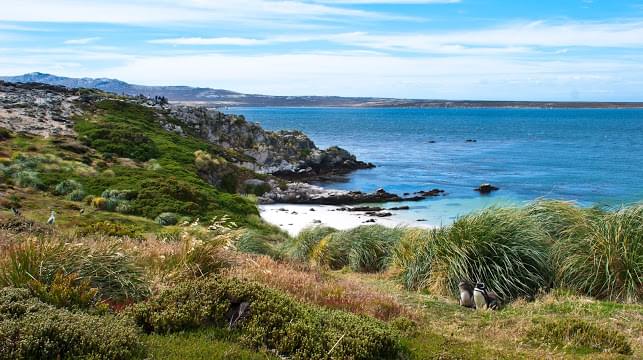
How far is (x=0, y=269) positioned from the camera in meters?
7.52

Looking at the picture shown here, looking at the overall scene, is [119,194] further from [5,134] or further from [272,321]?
[272,321]

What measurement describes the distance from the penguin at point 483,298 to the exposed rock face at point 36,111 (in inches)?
1416

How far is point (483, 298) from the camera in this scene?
9.57 metres

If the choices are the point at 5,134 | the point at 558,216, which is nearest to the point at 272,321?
the point at 558,216

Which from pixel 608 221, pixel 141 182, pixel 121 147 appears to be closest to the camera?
pixel 608 221

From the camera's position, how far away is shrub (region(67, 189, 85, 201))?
2407 cm

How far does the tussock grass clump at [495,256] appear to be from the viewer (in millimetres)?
10547

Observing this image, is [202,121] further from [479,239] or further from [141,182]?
[479,239]

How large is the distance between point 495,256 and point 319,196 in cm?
3310

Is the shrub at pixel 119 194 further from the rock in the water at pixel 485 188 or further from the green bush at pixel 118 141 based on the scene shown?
the rock in the water at pixel 485 188

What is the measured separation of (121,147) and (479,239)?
3277 centimetres

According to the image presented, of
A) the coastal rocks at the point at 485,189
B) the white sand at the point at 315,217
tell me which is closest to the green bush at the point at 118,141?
the white sand at the point at 315,217

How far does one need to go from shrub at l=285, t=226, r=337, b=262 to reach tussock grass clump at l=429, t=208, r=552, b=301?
18.0ft

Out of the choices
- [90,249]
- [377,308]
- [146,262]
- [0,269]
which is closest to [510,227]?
[377,308]
